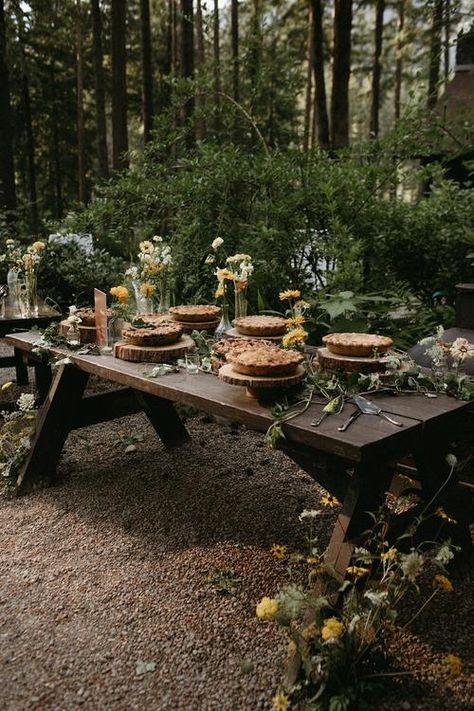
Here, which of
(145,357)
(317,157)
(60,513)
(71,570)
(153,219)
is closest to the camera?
(71,570)

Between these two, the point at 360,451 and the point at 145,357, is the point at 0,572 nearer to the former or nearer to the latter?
the point at 145,357

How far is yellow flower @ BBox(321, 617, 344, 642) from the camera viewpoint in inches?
68.2

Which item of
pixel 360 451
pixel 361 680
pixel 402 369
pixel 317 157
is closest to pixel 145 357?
pixel 402 369

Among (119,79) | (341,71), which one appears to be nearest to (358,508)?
(341,71)

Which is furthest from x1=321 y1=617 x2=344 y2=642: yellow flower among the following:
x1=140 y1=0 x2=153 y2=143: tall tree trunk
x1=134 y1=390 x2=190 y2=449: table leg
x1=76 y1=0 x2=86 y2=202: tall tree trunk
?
x1=76 y1=0 x2=86 y2=202: tall tree trunk

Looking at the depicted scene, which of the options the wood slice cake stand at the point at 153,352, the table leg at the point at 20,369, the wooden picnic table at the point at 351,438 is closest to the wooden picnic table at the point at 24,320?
the table leg at the point at 20,369

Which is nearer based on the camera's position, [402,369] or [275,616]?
[275,616]

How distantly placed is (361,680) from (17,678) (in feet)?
3.62

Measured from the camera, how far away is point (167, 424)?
4.05m

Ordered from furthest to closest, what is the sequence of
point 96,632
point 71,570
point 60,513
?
point 60,513, point 71,570, point 96,632

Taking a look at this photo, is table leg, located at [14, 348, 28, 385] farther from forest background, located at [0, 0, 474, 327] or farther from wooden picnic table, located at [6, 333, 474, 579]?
wooden picnic table, located at [6, 333, 474, 579]

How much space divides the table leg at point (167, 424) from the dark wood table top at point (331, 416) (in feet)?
3.83

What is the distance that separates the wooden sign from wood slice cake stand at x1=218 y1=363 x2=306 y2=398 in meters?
1.15

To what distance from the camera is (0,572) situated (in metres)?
2.70
